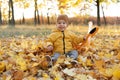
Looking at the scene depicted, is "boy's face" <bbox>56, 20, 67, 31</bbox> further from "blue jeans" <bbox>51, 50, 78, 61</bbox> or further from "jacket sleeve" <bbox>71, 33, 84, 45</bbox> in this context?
"blue jeans" <bbox>51, 50, 78, 61</bbox>

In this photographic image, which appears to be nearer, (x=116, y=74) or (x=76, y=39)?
(x=116, y=74)

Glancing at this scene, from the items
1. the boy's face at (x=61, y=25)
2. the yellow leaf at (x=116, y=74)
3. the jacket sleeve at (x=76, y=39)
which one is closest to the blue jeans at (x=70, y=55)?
the jacket sleeve at (x=76, y=39)

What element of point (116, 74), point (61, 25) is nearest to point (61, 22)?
point (61, 25)

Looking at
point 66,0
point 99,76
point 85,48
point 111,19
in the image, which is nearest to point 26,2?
point 66,0

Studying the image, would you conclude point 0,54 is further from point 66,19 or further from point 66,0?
point 66,0

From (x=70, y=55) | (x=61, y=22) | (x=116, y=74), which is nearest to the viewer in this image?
(x=116, y=74)

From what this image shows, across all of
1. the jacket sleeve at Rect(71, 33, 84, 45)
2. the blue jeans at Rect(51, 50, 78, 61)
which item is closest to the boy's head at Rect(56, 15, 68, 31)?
the jacket sleeve at Rect(71, 33, 84, 45)

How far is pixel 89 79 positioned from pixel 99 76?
56cm

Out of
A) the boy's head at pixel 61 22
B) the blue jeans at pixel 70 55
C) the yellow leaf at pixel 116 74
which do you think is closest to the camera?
the yellow leaf at pixel 116 74

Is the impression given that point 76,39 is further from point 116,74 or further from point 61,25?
point 116,74

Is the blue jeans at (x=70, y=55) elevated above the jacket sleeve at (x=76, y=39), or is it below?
below

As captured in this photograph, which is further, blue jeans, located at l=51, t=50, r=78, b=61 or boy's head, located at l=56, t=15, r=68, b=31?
boy's head, located at l=56, t=15, r=68, b=31

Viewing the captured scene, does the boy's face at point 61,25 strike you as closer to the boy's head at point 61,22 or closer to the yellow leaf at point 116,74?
the boy's head at point 61,22

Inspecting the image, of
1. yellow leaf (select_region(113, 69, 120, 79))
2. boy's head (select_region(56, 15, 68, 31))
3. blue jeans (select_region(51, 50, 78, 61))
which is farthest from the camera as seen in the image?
boy's head (select_region(56, 15, 68, 31))
